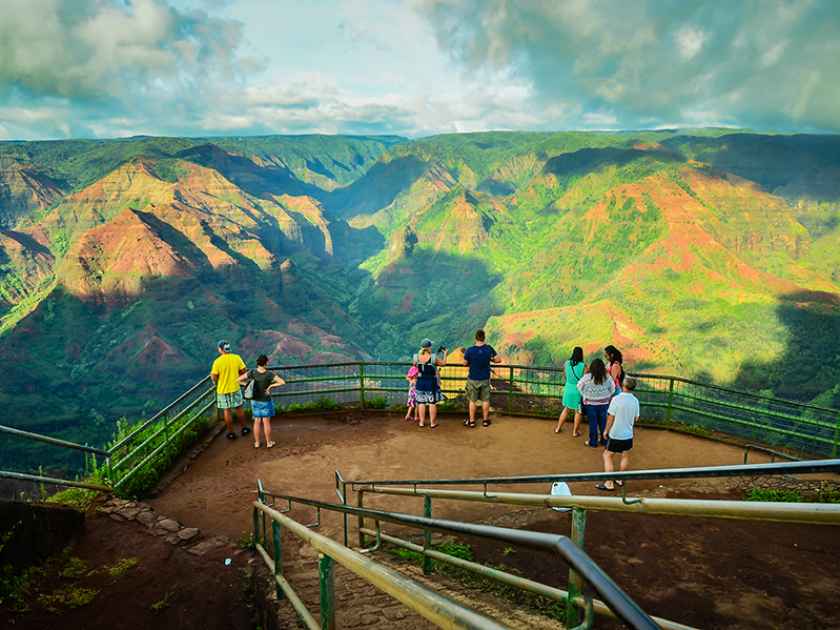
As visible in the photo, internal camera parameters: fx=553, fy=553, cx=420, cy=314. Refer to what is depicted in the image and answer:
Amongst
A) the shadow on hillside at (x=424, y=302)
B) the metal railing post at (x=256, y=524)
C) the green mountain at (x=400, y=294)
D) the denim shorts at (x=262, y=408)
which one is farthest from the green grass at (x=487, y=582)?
the shadow on hillside at (x=424, y=302)

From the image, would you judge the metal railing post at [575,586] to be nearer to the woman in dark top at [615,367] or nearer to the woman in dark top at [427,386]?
the woman in dark top at [615,367]

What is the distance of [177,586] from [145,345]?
10879 cm

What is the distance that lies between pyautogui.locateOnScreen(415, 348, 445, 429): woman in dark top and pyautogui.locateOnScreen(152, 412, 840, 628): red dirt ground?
0.33m

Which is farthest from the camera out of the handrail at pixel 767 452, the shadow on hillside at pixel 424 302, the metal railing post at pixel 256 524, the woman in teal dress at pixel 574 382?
the shadow on hillside at pixel 424 302

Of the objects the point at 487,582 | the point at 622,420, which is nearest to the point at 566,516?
the point at 622,420

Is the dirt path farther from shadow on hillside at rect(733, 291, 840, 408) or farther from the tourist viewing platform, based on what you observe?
shadow on hillside at rect(733, 291, 840, 408)

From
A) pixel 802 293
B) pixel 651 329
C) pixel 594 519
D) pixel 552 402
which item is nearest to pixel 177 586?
pixel 594 519

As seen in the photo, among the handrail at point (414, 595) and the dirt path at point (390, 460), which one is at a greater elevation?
the handrail at point (414, 595)

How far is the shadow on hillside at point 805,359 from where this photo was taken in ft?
260

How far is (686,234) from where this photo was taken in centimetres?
12575

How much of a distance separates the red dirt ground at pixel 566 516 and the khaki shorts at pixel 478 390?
2.04 feet

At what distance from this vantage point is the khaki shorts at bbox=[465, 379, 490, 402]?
34.4 ft

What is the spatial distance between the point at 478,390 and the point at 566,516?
159 inches

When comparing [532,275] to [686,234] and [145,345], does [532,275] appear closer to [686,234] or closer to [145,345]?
[686,234]
